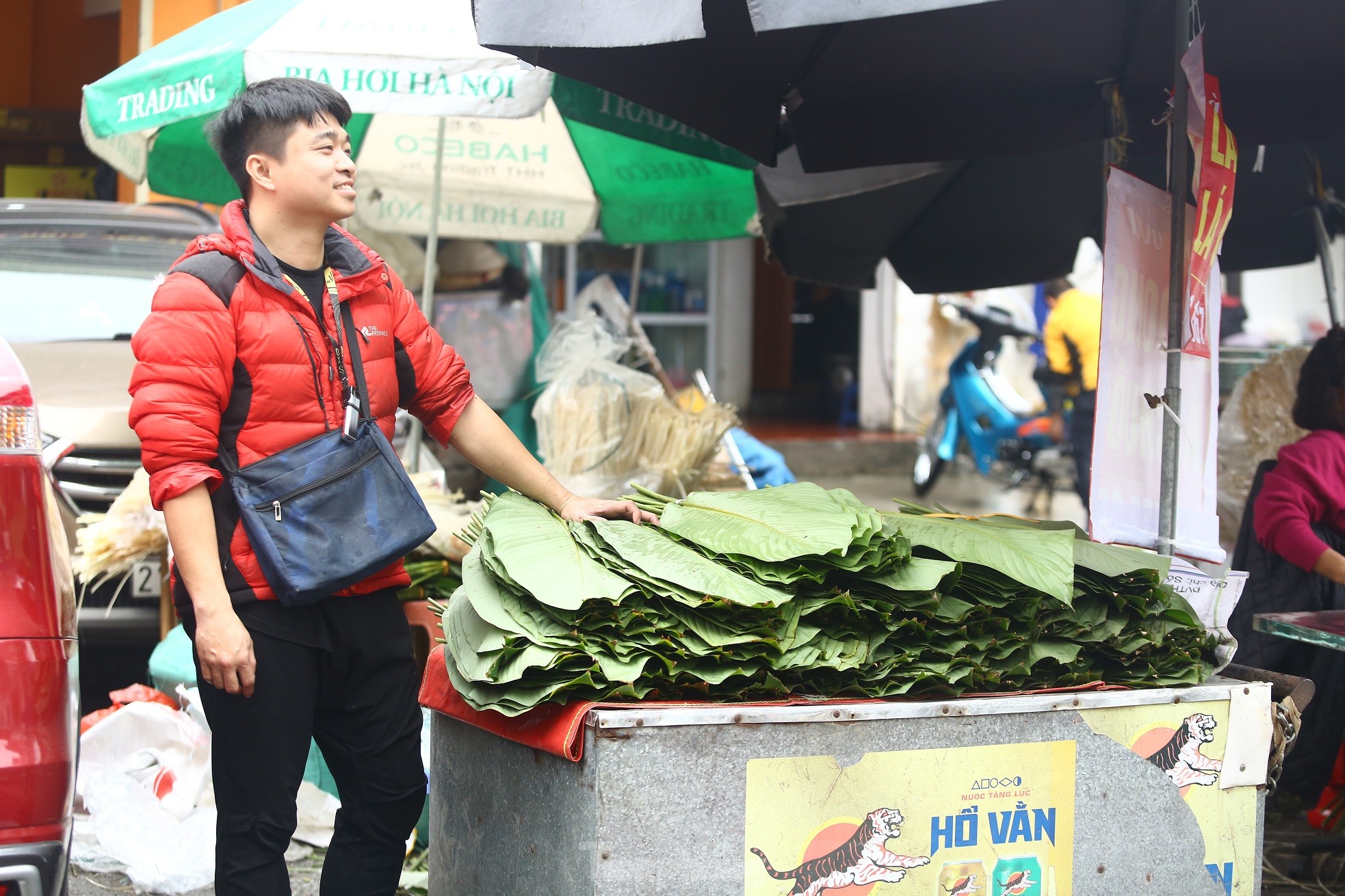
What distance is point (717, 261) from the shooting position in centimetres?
1199

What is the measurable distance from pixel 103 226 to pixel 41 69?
5.02 meters

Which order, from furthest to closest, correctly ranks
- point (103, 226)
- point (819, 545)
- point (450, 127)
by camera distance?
point (450, 127)
point (103, 226)
point (819, 545)

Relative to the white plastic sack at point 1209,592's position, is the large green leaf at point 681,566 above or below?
above

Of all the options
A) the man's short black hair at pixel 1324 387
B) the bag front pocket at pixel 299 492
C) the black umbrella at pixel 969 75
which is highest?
the black umbrella at pixel 969 75

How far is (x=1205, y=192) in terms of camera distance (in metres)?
2.79

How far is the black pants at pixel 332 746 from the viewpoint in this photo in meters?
2.23

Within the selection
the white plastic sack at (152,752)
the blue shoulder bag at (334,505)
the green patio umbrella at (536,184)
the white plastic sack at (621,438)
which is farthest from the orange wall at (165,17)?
the blue shoulder bag at (334,505)

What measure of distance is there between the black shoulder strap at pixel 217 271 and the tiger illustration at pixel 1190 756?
1.95 meters

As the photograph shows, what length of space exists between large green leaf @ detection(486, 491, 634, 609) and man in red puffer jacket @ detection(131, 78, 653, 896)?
0.26 meters

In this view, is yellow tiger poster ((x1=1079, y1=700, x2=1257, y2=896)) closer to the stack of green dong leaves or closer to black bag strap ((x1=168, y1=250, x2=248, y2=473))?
the stack of green dong leaves

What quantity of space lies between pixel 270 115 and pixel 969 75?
1904 mm

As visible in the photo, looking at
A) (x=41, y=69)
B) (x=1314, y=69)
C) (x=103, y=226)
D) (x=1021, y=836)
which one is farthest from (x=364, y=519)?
(x=41, y=69)

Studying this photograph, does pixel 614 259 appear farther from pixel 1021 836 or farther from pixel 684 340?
pixel 1021 836

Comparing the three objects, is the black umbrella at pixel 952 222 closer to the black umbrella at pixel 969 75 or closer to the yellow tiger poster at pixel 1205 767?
the black umbrella at pixel 969 75
